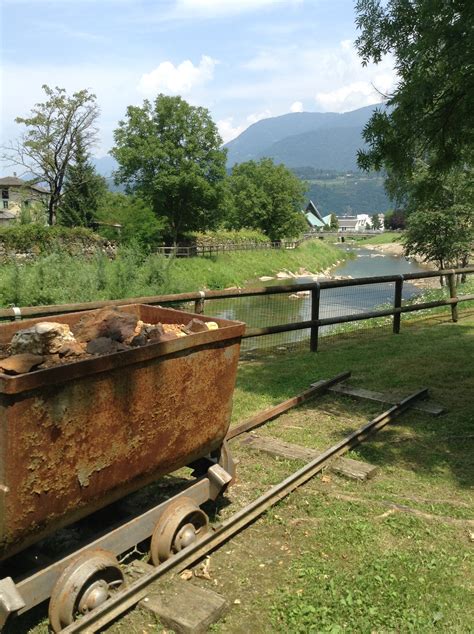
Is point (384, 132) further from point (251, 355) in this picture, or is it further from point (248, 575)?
point (248, 575)

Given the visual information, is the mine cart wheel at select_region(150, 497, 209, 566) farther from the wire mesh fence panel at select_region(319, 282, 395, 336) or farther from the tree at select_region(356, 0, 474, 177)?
the wire mesh fence panel at select_region(319, 282, 395, 336)

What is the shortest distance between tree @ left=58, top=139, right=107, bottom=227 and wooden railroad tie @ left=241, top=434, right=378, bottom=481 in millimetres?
43863

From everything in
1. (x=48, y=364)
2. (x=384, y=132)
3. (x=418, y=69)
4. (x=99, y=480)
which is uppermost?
(x=418, y=69)

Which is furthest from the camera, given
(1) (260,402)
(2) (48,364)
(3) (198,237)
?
(3) (198,237)

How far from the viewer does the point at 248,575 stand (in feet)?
11.4

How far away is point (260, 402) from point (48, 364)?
4.09 meters

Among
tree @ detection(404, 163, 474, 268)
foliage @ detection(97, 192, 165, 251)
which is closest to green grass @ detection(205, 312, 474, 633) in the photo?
tree @ detection(404, 163, 474, 268)

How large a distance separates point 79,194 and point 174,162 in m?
9.10

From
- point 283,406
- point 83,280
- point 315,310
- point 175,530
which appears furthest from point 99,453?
point 83,280

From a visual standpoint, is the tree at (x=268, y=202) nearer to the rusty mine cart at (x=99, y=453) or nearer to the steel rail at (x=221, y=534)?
the steel rail at (x=221, y=534)

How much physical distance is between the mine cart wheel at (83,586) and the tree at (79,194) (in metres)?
46.0

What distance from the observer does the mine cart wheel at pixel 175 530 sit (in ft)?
11.3

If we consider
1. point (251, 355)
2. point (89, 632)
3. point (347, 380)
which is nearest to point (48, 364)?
point (89, 632)

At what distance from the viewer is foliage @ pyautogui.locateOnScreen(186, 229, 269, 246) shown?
54884mm
